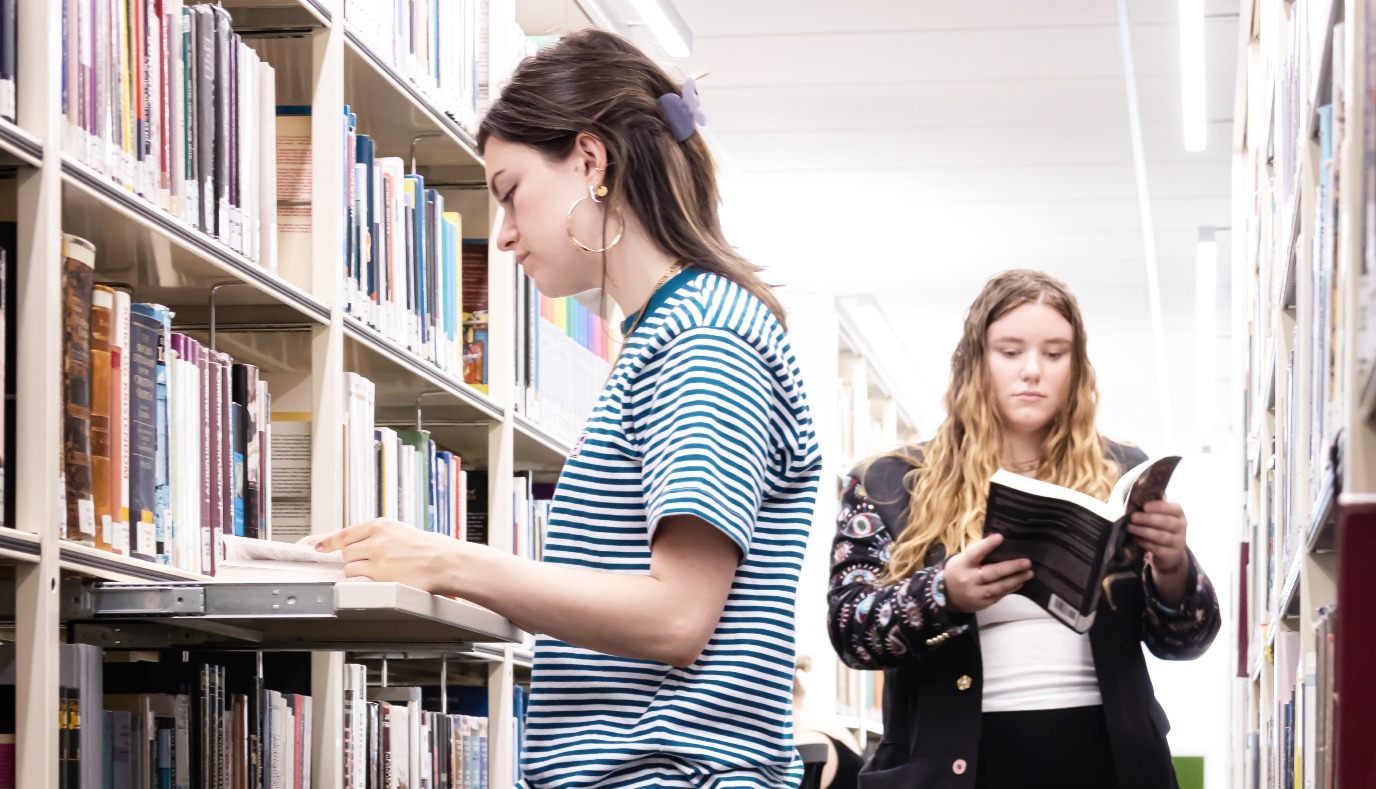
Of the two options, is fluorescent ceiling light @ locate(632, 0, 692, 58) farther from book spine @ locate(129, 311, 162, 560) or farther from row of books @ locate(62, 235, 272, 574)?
book spine @ locate(129, 311, 162, 560)

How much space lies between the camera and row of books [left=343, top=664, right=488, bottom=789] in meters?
2.80

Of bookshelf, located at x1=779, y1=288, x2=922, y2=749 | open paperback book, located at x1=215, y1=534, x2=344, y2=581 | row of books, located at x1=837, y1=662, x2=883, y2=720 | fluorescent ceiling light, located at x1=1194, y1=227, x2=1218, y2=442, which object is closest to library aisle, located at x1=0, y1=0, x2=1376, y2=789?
open paperback book, located at x1=215, y1=534, x2=344, y2=581

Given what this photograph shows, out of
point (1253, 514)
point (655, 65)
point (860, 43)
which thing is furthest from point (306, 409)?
point (860, 43)

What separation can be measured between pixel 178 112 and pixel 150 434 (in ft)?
1.41

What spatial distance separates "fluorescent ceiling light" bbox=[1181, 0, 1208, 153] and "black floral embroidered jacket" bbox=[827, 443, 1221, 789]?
90.9 inches

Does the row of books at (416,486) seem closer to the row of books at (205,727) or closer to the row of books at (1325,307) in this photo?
the row of books at (205,727)

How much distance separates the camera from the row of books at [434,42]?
2975mm

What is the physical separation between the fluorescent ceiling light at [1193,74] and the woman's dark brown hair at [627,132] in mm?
2900

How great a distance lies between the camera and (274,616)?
1.66 metres

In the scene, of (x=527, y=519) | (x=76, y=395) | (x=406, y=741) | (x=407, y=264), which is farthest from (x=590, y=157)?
(x=527, y=519)

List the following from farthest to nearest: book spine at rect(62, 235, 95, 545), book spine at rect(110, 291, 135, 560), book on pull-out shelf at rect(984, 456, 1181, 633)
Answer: book on pull-out shelf at rect(984, 456, 1181, 633)
book spine at rect(110, 291, 135, 560)
book spine at rect(62, 235, 95, 545)

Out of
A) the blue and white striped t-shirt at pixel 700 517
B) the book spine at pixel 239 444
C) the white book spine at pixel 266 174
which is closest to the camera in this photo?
the blue and white striped t-shirt at pixel 700 517

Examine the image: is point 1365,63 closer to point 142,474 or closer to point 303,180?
point 142,474

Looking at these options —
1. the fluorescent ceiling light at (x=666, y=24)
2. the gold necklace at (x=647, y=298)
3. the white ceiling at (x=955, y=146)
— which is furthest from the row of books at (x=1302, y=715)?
the white ceiling at (x=955, y=146)
